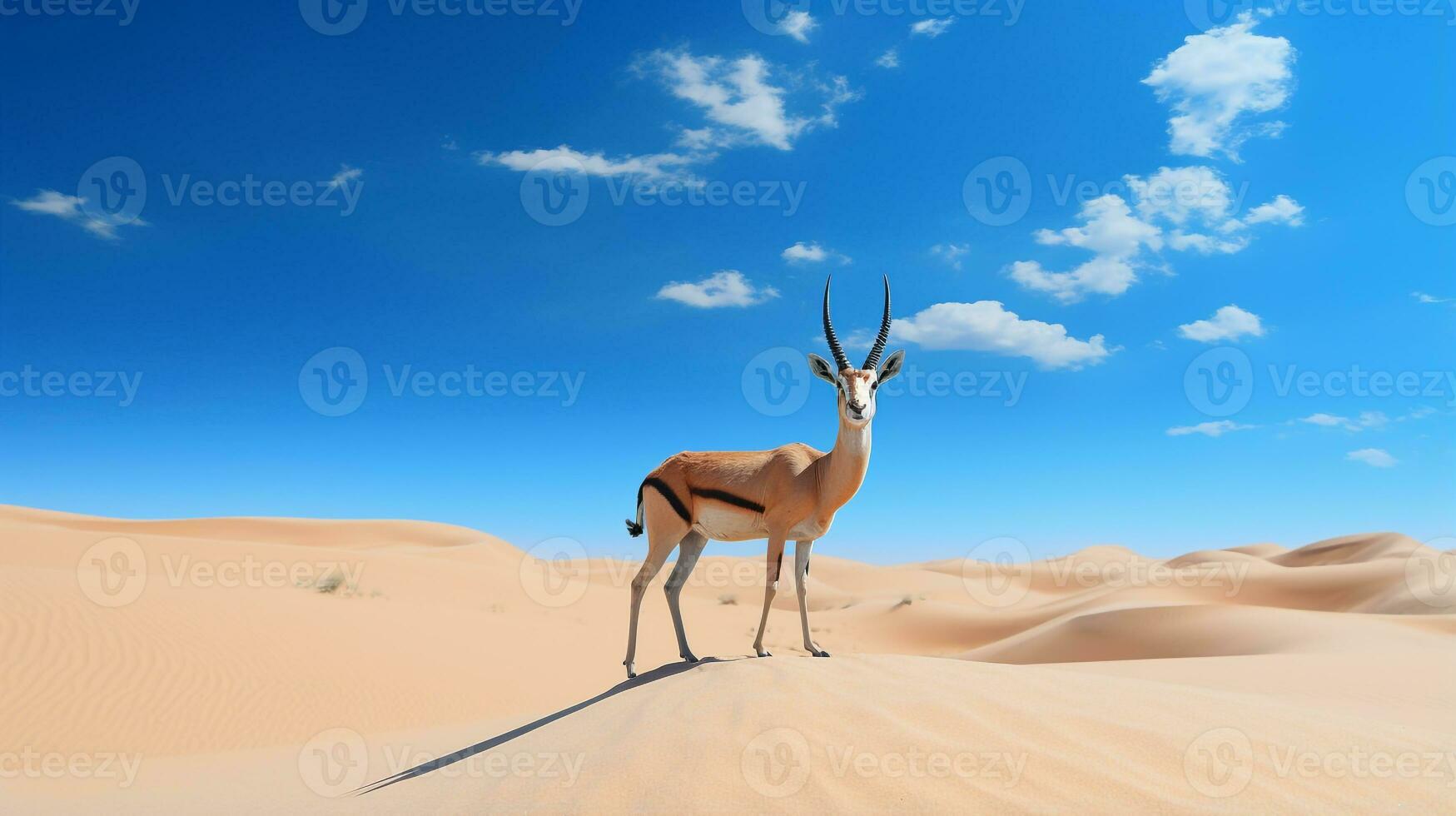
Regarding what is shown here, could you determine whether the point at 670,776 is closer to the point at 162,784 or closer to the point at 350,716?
the point at 162,784

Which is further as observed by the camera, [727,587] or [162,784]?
[727,587]

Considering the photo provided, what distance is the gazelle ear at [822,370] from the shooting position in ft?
22.5

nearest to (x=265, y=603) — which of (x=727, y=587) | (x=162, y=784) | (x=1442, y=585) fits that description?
(x=162, y=784)

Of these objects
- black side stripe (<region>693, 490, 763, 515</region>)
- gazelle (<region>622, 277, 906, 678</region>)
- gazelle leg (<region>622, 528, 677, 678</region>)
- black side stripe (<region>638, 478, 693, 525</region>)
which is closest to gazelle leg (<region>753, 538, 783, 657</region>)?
gazelle (<region>622, 277, 906, 678</region>)

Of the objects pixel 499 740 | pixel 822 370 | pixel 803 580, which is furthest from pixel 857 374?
pixel 499 740

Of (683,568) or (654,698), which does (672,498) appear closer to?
(683,568)

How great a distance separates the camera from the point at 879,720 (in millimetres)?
4348

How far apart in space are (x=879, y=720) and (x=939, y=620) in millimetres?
26336

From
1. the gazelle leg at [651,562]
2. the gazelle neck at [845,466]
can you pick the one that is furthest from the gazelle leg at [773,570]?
the gazelle leg at [651,562]

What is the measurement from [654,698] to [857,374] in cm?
320

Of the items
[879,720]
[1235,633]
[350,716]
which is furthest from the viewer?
[1235,633]

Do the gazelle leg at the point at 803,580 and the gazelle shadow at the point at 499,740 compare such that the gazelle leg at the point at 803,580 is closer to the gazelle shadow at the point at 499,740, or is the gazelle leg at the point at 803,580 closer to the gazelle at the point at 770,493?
the gazelle at the point at 770,493

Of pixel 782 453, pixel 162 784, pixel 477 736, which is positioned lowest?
pixel 162 784

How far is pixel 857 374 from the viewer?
655 cm
